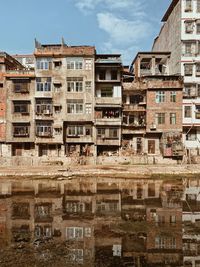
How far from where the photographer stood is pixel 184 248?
17438mm

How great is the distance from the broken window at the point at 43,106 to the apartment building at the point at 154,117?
44.7 ft

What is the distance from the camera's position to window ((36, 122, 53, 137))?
5600 centimetres

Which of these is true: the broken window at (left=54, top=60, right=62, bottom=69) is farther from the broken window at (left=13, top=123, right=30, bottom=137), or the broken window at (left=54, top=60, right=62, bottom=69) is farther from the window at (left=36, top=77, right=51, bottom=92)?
the broken window at (left=13, top=123, right=30, bottom=137)

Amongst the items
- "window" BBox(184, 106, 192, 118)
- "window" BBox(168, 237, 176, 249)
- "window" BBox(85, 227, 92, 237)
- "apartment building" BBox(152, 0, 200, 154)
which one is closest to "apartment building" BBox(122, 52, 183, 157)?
"window" BBox(184, 106, 192, 118)

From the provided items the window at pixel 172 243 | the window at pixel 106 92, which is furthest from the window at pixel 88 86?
the window at pixel 172 243

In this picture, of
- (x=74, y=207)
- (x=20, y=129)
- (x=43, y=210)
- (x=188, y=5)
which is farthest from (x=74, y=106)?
(x=43, y=210)

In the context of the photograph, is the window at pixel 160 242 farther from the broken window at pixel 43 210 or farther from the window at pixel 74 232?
the broken window at pixel 43 210

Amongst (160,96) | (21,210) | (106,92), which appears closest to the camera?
(21,210)

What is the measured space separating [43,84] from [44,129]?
26.5ft

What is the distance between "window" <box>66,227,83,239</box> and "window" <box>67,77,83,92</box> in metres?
37.9

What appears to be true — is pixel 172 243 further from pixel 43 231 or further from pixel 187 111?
pixel 187 111

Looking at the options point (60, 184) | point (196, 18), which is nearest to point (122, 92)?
point (196, 18)

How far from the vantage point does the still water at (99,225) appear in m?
16.3

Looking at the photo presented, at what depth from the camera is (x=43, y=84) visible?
185ft
